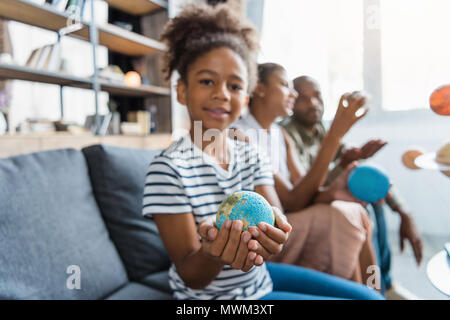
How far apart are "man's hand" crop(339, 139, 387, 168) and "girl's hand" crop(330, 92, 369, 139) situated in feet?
0.76

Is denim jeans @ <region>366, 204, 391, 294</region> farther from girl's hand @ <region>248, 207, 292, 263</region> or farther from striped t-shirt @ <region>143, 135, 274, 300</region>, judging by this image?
girl's hand @ <region>248, 207, 292, 263</region>

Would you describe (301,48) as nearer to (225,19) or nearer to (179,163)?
(225,19)

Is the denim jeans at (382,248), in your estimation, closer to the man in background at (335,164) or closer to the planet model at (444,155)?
the man in background at (335,164)

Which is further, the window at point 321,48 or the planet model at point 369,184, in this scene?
the planet model at point 369,184

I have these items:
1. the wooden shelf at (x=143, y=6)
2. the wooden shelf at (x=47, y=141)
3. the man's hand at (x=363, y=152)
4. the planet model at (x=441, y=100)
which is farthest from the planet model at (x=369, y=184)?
the wooden shelf at (x=143, y=6)

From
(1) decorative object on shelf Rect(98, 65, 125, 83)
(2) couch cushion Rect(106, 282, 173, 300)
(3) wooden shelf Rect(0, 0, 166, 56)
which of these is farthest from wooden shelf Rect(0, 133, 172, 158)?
(2) couch cushion Rect(106, 282, 173, 300)

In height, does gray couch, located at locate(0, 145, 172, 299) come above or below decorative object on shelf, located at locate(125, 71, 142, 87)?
below

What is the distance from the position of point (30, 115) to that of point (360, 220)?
150 cm

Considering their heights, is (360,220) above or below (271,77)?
below

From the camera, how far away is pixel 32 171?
613mm

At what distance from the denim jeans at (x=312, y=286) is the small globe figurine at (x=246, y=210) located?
0.31m

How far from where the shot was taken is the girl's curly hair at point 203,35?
1.88ft

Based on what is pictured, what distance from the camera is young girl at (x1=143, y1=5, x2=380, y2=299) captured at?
0.52 metres

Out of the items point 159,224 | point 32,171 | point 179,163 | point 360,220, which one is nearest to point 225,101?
point 179,163
